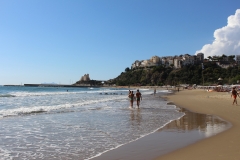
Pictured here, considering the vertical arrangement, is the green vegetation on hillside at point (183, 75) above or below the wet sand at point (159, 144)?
above

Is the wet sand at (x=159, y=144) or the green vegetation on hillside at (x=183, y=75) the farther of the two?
the green vegetation on hillside at (x=183, y=75)

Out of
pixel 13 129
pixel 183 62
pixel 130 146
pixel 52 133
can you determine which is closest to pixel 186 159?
pixel 130 146

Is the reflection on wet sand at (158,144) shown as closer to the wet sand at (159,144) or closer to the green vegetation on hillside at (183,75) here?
the wet sand at (159,144)

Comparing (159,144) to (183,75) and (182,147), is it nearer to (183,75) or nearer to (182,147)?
(182,147)

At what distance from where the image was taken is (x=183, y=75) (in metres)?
149

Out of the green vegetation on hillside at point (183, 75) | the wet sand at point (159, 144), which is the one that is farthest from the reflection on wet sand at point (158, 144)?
the green vegetation on hillside at point (183, 75)

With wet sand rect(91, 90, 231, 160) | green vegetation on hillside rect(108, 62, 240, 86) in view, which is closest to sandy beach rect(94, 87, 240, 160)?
wet sand rect(91, 90, 231, 160)

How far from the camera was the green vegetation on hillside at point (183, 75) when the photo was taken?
417 ft

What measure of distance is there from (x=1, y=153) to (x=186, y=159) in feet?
15.3

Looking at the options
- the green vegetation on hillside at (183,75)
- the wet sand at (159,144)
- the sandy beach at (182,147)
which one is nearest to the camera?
the sandy beach at (182,147)

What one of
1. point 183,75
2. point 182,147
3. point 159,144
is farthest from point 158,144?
point 183,75

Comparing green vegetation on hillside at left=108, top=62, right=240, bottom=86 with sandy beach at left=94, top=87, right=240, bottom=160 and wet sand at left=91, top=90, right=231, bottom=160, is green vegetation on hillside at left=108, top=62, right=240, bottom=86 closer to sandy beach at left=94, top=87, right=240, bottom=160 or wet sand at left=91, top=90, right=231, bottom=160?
wet sand at left=91, top=90, right=231, bottom=160

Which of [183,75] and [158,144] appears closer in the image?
[158,144]

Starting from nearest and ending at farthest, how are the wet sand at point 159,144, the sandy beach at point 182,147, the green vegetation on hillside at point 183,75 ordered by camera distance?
the sandy beach at point 182,147, the wet sand at point 159,144, the green vegetation on hillside at point 183,75
